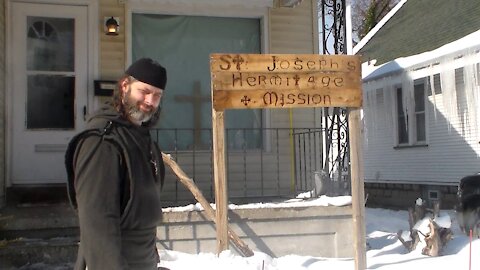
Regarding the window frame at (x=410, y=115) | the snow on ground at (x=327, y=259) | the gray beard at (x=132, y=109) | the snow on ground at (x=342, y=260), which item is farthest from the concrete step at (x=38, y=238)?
the window frame at (x=410, y=115)

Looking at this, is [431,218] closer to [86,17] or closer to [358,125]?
[358,125]

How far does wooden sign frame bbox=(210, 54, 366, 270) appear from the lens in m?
5.20

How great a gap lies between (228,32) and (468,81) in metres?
6.20

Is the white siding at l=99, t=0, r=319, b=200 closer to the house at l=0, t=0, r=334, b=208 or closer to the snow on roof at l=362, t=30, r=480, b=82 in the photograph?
the house at l=0, t=0, r=334, b=208

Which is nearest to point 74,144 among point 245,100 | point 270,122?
point 245,100

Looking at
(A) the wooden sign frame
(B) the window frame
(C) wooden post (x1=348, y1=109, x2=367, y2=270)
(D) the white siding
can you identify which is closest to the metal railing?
(D) the white siding

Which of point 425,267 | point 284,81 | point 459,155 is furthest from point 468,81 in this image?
point 284,81

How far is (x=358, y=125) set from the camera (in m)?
5.57

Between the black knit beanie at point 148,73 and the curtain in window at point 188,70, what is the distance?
16.7 ft

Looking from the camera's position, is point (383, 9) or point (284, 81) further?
point (383, 9)

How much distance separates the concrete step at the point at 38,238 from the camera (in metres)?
5.43

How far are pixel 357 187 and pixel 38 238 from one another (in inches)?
130

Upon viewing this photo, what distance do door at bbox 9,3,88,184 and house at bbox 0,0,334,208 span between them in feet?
0.04

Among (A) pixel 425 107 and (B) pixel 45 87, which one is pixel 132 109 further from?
(A) pixel 425 107
